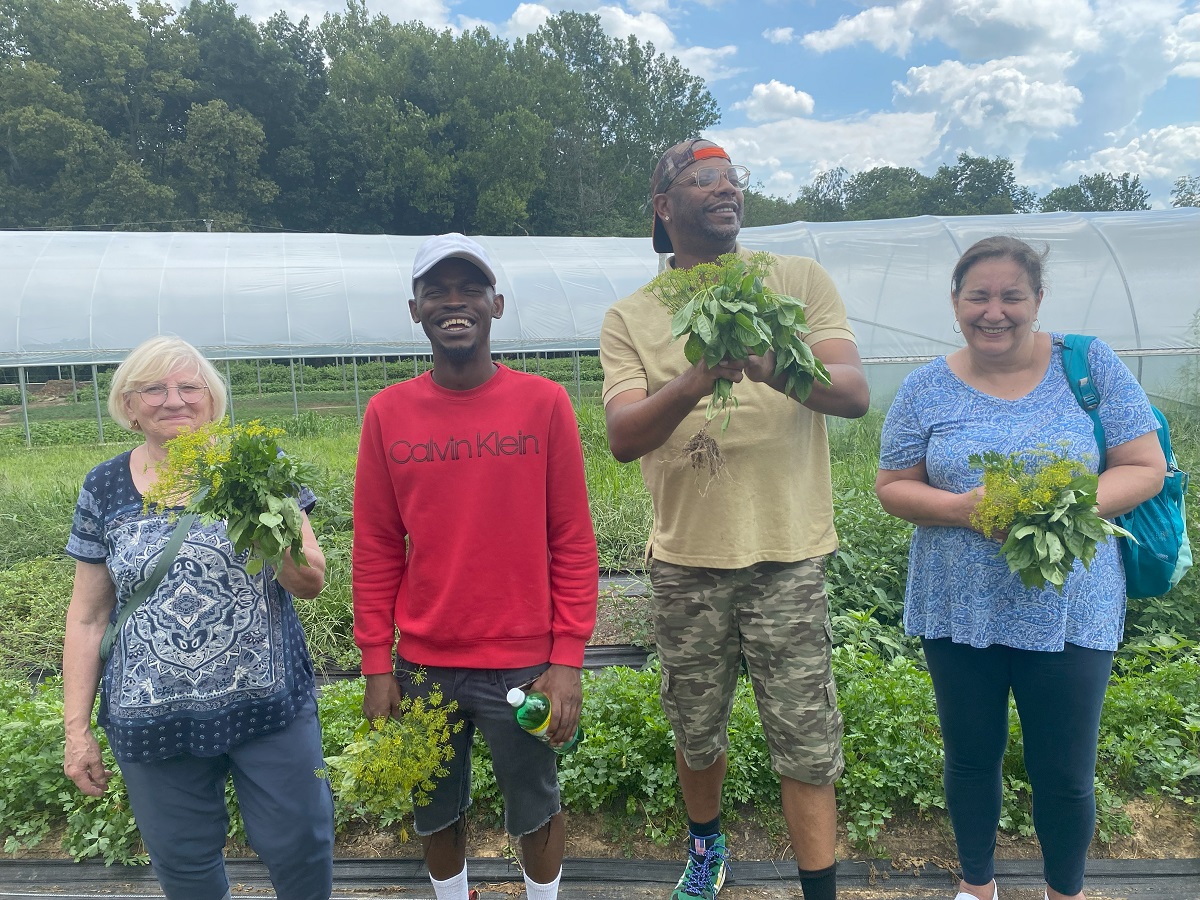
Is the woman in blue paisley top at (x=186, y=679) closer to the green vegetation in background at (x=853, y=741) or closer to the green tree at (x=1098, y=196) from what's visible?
the green vegetation in background at (x=853, y=741)

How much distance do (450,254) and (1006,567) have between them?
1590 mm

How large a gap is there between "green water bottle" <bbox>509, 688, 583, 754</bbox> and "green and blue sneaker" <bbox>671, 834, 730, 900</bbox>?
789 mm

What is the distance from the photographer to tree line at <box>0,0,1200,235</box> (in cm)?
2838

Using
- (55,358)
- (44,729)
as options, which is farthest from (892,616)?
(55,358)

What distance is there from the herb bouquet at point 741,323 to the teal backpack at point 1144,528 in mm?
695

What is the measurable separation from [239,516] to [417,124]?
35.3 m

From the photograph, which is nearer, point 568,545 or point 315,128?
point 568,545

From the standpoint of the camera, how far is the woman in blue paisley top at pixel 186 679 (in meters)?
1.86

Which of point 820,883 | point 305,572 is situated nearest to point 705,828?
point 820,883

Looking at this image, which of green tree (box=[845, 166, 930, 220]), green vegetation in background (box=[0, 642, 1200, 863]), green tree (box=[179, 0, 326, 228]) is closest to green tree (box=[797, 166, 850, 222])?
green tree (box=[845, 166, 930, 220])

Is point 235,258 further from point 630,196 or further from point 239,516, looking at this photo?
point 630,196

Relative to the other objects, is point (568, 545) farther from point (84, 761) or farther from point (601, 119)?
point (601, 119)

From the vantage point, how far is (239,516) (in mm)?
1728

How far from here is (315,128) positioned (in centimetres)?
3412
